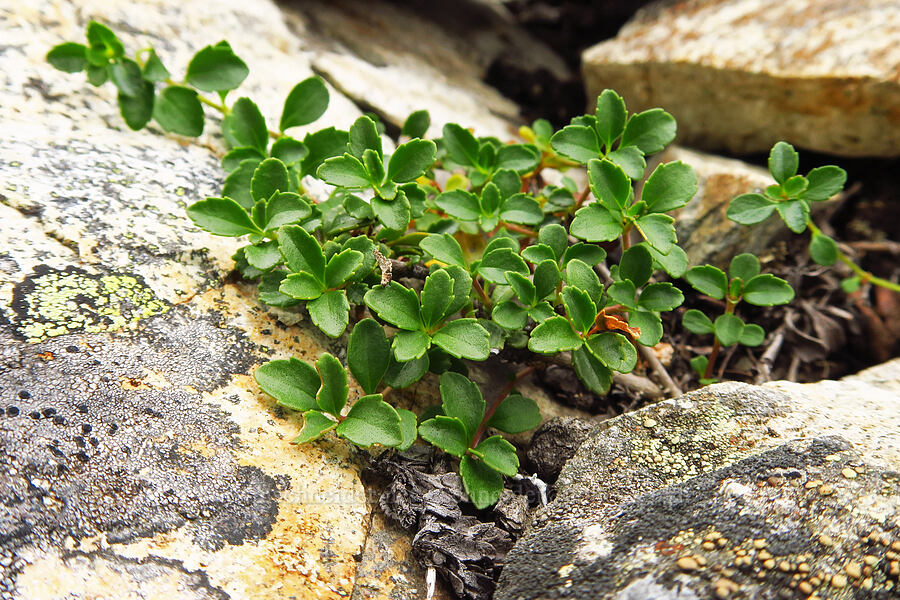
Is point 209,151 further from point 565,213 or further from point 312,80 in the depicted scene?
point 565,213

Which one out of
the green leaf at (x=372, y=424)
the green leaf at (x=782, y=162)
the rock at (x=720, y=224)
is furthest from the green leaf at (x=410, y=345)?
the rock at (x=720, y=224)

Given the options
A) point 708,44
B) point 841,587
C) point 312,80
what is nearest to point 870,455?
point 841,587

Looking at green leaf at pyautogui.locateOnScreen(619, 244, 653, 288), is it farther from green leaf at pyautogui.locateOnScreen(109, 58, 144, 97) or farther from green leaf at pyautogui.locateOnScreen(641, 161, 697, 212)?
green leaf at pyautogui.locateOnScreen(109, 58, 144, 97)

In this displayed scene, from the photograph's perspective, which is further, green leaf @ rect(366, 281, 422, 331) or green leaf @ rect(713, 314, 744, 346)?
green leaf @ rect(713, 314, 744, 346)

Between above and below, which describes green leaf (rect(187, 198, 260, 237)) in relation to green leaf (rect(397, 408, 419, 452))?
above

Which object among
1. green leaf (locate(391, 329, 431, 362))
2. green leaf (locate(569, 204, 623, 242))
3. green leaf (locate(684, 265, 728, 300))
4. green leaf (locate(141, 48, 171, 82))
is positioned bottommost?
green leaf (locate(391, 329, 431, 362))

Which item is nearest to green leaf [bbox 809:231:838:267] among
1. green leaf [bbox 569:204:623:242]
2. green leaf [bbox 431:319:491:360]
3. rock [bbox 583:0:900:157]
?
rock [bbox 583:0:900:157]
